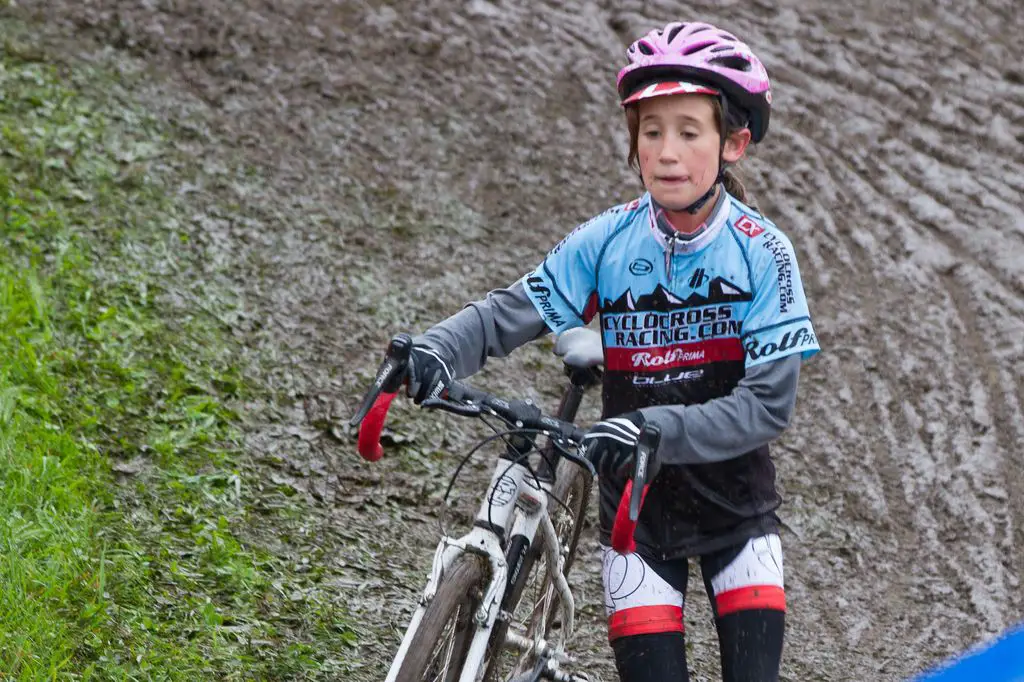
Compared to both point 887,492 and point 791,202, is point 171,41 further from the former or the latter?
point 887,492

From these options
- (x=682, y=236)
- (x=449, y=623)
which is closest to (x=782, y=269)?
(x=682, y=236)

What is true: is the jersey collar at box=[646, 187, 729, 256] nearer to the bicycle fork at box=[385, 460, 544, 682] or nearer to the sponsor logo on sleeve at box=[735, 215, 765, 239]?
the sponsor logo on sleeve at box=[735, 215, 765, 239]

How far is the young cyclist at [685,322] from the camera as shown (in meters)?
3.21

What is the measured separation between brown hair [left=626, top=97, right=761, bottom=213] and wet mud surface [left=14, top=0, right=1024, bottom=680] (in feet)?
7.51

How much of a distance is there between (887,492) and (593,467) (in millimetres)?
3949

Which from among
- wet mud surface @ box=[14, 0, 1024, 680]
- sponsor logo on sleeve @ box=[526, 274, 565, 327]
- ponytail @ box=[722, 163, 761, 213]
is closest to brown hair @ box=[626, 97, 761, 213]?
ponytail @ box=[722, 163, 761, 213]

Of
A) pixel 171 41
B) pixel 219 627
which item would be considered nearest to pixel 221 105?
pixel 171 41

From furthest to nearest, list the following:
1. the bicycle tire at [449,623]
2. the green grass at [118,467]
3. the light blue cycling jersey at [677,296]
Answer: the green grass at [118,467], the light blue cycling jersey at [677,296], the bicycle tire at [449,623]

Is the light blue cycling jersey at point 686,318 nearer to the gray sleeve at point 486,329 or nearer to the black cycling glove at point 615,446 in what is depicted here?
the gray sleeve at point 486,329

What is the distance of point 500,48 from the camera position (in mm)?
9883

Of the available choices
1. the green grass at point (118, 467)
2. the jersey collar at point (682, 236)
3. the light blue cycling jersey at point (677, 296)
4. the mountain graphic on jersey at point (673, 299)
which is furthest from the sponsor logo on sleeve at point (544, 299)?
the green grass at point (118, 467)

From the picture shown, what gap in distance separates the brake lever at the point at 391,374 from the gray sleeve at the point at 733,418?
62 centimetres

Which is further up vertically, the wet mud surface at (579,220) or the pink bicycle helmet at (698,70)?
the pink bicycle helmet at (698,70)

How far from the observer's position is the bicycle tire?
2.93 metres
